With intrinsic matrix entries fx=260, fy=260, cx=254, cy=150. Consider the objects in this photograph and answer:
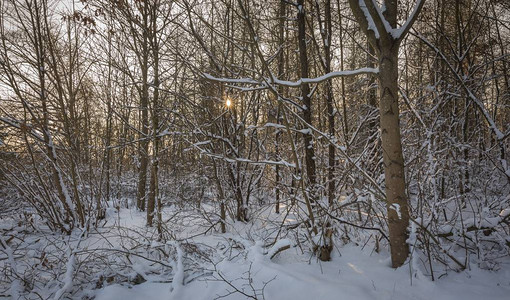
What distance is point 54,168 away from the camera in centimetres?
490

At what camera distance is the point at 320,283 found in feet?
7.11

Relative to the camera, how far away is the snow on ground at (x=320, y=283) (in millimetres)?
2000

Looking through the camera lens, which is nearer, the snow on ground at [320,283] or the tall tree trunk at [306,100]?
the snow on ground at [320,283]

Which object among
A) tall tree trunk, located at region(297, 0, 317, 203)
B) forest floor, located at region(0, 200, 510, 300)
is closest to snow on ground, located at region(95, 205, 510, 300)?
forest floor, located at region(0, 200, 510, 300)

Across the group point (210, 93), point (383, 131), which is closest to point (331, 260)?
point (383, 131)

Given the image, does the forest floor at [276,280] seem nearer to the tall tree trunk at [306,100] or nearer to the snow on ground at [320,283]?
the snow on ground at [320,283]

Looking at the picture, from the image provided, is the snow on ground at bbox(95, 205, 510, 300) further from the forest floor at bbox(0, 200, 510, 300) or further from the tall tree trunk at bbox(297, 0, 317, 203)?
the tall tree trunk at bbox(297, 0, 317, 203)

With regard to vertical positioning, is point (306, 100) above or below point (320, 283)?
above

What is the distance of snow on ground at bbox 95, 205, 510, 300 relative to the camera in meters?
2.00

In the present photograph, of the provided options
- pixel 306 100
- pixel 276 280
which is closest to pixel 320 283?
pixel 276 280

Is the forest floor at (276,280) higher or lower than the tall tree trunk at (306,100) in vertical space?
lower

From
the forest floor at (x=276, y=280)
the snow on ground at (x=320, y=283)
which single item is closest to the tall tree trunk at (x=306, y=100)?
the forest floor at (x=276, y=280)

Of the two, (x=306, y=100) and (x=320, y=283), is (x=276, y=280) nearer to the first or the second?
(x=320, y=283)

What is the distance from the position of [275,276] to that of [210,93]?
4.01 m
